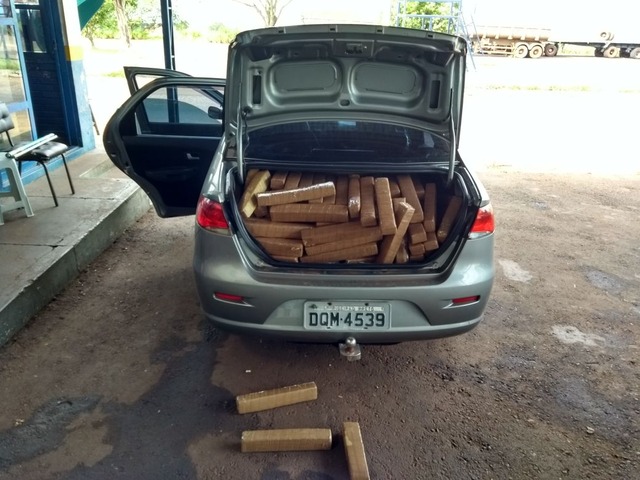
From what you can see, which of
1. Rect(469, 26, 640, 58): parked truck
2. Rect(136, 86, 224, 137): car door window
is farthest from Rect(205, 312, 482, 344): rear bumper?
Rect(469, 26, 640, 58): parked truck

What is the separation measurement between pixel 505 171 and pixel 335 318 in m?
5.68

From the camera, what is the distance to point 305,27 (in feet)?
8.98

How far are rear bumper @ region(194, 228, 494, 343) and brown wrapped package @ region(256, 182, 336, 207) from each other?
43cm

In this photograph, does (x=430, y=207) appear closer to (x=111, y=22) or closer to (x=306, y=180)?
(x=306, y=180)

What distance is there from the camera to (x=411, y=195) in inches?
111

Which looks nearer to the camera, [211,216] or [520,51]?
[211,216]

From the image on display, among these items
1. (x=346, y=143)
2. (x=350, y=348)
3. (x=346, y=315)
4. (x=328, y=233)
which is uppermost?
(x=346, y=143)

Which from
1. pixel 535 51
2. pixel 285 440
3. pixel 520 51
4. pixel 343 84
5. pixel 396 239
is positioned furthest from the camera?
pixel 535 51

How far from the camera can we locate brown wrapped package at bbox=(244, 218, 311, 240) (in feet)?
8.66

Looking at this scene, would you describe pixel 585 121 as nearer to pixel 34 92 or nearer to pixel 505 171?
pixel 505 171

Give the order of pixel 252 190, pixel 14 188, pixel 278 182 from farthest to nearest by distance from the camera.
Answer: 1. pixel 14 188
2. pixel 278 182
3. pixel 252 190

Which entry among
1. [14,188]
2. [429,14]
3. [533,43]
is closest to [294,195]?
[14,188]

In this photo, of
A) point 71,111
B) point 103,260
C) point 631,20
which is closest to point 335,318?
point 103,260

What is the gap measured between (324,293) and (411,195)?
859 millimetres
